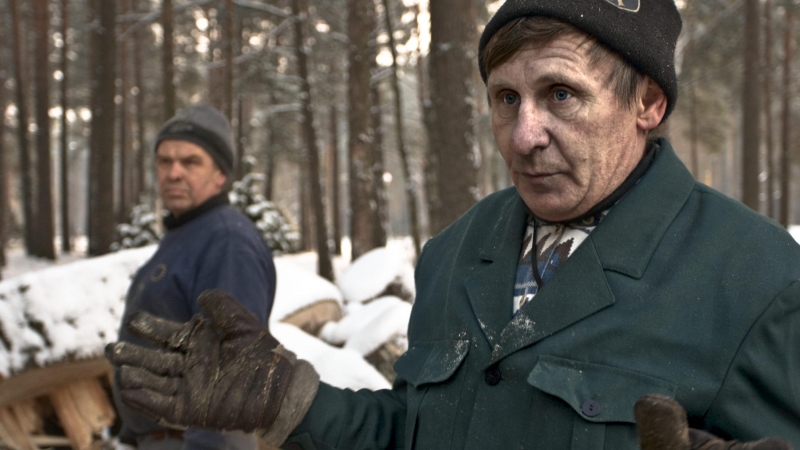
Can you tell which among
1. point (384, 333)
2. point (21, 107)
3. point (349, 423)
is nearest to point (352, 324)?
point (384, 333)

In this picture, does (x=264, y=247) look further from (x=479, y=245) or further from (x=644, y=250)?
(x=644, y=250)

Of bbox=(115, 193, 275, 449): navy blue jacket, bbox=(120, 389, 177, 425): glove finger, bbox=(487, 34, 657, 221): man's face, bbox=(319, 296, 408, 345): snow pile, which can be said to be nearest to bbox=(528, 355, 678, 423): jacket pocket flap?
bbox=(487, 34, 657, 221): man's face

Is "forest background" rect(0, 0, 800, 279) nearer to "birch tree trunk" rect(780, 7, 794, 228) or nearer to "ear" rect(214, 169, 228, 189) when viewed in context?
"birch tree trunk" rect(780, 7, 794, 228)

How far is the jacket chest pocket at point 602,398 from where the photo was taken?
1.29 metres

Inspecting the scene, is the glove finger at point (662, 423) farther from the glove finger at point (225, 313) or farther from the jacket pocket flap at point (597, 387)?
the glove finger at point (225, 313)

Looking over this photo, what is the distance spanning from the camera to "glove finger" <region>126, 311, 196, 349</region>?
1.62m

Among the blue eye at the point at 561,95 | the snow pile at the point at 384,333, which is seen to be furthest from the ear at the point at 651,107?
the snow pile at the point at 384,333

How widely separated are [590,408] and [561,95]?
68cm

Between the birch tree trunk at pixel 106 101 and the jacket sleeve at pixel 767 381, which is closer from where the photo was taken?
the jacket sleeve at pixel 767 381

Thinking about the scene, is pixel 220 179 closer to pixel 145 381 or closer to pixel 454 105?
pixel 145 381

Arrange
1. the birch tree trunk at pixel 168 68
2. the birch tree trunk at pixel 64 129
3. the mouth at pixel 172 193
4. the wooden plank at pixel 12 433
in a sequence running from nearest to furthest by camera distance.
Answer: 1. the mouth at pixel 172 193
2. the wooden plank at pixel 12 433
3. the birch tree trunk at pixel 168 68
4. the birch tree trunk at pixel 64 129

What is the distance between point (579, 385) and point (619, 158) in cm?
53

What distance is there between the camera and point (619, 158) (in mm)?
1509

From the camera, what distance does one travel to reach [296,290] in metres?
5.86
